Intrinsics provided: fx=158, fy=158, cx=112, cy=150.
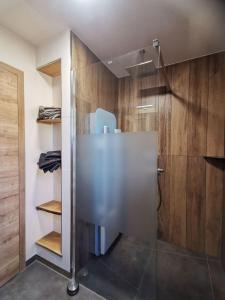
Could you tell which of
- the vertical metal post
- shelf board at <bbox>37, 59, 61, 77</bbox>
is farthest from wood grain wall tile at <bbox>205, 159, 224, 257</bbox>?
shelf board at <bbox>37, 59, 61, 77</bbox>

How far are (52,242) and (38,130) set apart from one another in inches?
47.7

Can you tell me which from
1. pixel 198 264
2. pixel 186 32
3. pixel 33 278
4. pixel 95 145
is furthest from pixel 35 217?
pixel 186 32

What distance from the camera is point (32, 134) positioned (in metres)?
1.66

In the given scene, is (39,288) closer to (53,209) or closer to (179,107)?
(53,209)

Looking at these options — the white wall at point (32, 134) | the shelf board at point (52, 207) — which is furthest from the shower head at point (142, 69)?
the shelf board at point (52, 207)

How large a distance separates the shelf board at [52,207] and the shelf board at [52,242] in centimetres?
36

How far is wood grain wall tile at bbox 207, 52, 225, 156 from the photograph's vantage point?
1727mm

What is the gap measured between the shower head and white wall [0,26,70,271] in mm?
609

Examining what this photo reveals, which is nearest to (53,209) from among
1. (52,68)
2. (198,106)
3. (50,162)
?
(50,162)

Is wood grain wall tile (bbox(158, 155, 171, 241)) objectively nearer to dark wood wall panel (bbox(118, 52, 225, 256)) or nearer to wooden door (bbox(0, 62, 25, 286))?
dark wood wall panel (bbox(118, 52, 225, 256))

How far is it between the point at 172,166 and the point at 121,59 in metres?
1.39

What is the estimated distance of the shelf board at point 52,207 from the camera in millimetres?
1586

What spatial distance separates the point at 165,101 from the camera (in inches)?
78.5

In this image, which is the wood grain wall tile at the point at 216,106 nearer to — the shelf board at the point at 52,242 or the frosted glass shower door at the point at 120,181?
the frosted glass shower door at the point at 120,181
